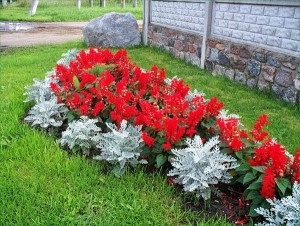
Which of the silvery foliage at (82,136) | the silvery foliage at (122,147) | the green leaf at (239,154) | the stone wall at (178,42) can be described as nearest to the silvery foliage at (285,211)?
the green leaf at (239,154)

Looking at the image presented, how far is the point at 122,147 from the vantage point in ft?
11.1

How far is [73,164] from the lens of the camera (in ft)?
11.3

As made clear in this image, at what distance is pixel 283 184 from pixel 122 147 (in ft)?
4.47

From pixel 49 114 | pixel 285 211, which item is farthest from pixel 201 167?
pixel 49 114

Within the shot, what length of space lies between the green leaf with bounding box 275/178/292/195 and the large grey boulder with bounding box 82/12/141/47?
8.72 meters

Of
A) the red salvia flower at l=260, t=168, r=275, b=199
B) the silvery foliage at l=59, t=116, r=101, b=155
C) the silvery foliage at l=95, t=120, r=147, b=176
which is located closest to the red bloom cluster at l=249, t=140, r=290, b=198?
the red salvia flower at l=260, t=168, r=275, b=199

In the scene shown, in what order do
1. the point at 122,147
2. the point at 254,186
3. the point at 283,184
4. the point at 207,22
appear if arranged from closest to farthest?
the point at 283,184 < the point at 254,186 < the point at 122,147 < the point at 207,22

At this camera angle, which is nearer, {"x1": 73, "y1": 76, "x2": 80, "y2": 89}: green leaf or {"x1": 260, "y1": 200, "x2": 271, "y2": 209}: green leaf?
{"x1": 260, "y1": 200, "x2": 271, "y2": 209}: green leaf

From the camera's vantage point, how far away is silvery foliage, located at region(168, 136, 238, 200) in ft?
9.37

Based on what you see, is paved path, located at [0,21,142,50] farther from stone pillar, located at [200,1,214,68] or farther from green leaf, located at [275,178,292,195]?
green leaf, located at [275,178,292,195]

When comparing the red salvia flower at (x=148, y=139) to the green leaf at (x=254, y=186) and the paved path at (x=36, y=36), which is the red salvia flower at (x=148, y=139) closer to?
the green leaf at (x=254, y=186)

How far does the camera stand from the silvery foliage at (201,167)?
2.86 m

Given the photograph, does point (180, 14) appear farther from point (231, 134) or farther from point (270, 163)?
point (270, 163)

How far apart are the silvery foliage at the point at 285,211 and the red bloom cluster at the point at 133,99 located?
921mm
